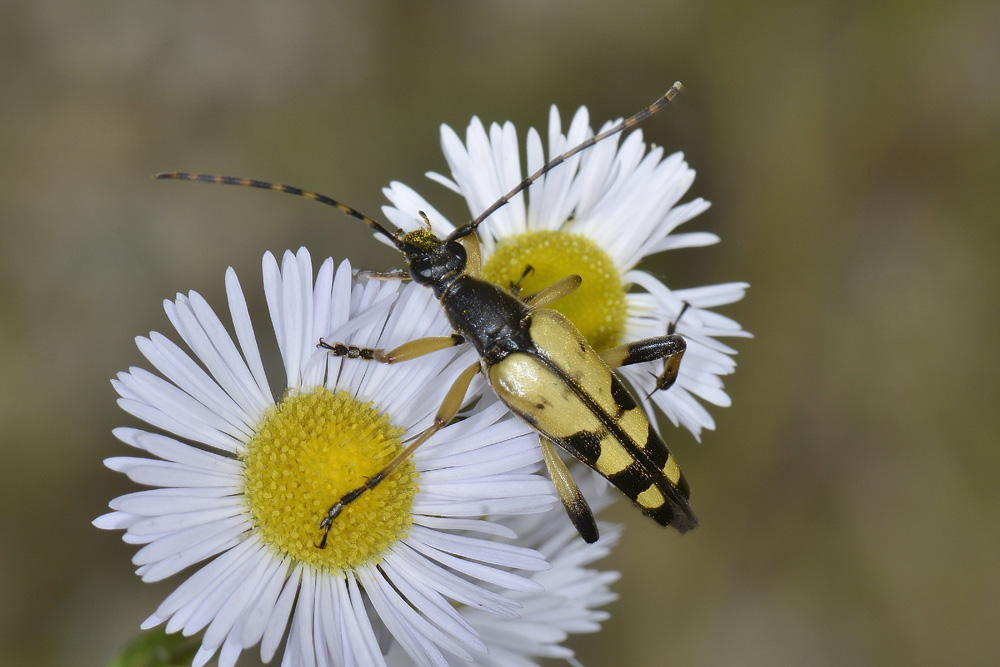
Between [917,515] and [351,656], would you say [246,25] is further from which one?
[917,515]

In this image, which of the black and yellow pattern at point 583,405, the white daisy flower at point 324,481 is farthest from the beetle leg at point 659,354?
the white daisy flower at point 324,481

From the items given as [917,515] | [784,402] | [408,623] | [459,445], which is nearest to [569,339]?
[459,445]

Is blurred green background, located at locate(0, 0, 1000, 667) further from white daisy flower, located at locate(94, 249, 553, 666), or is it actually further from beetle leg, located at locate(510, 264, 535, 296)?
white daisy flower, located at locate(94, 249, 553, 666)

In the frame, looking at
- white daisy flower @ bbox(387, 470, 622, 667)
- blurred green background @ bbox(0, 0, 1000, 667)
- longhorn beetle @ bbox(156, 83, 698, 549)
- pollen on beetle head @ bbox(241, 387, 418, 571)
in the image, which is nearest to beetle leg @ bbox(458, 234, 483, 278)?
longhorn beetle @ bbox(156, 83, 698, 549)

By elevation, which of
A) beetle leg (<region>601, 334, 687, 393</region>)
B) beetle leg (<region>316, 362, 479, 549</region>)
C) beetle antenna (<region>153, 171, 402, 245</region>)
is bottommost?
beetle leg (<region>601, 334, 687, 393</region>)

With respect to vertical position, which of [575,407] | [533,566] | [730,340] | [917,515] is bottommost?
[917,515]

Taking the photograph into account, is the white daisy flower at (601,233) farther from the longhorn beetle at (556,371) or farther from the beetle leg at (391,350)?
the beetle leg at (391,350)

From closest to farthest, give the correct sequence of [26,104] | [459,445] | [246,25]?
[459,445] → [26,104] → [246,25]
